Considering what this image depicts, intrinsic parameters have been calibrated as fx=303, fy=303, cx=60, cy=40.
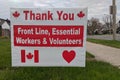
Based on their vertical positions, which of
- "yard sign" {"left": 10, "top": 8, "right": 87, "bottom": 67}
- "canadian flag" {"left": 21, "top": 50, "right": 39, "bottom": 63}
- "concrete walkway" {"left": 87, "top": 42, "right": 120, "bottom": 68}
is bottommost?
"concrete walkway" {"left": 87, "top": 42, "right": 120, "bottom": 68}

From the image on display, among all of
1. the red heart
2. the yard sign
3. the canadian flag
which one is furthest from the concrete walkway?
the canadian flag

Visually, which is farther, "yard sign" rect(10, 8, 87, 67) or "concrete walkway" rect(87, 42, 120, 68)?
"concrete walkway" rect(87, 42, 120, 68)

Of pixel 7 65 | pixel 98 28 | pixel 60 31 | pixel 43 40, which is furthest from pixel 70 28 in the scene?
pixel 98 28

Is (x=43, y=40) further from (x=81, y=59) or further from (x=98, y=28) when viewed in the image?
(x=98, y=28)

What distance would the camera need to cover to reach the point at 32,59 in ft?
25.7

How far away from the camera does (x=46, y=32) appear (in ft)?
25.3

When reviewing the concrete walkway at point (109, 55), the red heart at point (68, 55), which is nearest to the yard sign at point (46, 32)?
the red heart at point (68, 55)

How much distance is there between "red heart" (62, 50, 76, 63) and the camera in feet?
25.6

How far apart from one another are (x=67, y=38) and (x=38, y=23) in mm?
836

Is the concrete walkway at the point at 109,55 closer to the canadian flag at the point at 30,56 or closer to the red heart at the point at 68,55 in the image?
the red heart at the point at 68,55

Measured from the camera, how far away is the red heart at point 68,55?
7805 millimetres

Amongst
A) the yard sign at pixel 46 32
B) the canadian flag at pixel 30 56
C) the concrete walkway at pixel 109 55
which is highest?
the yard sign at pixel 46 32

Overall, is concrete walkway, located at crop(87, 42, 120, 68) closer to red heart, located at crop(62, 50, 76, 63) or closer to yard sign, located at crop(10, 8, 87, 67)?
red heart, located at crop(62, 50, 76, 63)

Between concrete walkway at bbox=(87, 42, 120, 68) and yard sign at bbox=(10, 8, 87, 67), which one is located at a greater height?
yard sign at bbox=(10, 8, 87, 67)
